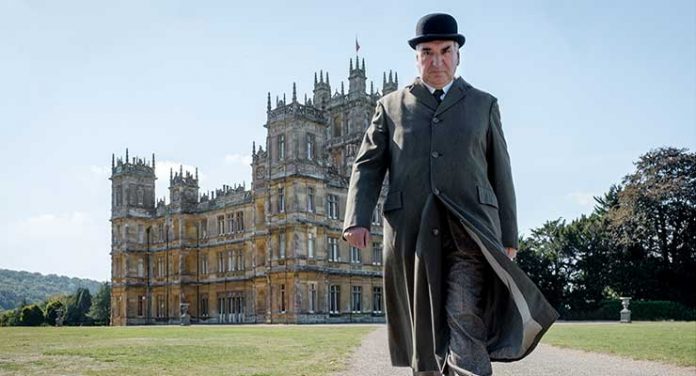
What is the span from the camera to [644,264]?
4681 centimetres

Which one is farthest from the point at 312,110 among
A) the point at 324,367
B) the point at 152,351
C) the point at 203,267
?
the point at 324,367

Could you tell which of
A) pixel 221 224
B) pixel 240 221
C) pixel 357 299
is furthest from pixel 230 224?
pixel 357 299

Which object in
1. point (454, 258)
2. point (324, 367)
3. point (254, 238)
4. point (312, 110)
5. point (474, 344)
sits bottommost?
A: point (324, 367)

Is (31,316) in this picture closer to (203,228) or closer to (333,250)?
(203,228)

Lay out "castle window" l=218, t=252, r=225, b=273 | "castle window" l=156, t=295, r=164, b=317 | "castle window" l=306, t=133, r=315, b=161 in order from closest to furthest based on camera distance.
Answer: "castle window" l=306, t=133, r=315, b=161
"castle window" l=218, t=252, r=225, b=273
"castle window" l=156, t=295, r=164, b=317

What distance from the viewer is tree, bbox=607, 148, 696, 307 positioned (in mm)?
46219

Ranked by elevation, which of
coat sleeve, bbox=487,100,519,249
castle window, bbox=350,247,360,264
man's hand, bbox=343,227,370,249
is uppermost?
castle window, bbox=350,247,360,264

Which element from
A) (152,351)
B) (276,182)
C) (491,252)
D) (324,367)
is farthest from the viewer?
(276,182)

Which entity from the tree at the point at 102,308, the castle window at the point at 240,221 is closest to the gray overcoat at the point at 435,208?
the castle window at the point at 240,221

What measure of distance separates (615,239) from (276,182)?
21.1m

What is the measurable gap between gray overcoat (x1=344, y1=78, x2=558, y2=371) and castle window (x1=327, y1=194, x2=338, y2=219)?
4162 centimetres

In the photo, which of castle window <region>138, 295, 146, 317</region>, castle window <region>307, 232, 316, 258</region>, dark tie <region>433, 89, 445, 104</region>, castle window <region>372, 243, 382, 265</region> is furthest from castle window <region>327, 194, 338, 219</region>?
dark tie <region>433, 89, 445, 104</region>

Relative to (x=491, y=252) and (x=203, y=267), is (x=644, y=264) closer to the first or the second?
(x=203, y=267)

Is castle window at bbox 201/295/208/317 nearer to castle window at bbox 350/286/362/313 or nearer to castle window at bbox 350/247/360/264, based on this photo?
castle window at bbox 350/286/362/313
